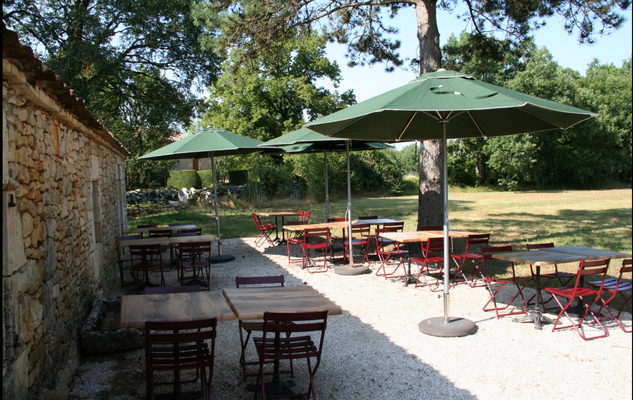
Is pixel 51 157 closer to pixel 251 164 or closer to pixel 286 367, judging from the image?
pixel 286 367

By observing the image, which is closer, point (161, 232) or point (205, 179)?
point (161, 232)

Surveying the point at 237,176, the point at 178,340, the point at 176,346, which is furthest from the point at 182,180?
the point at 178,340

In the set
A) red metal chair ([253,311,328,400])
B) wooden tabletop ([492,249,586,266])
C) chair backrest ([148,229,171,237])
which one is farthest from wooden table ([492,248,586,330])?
chair backrest ([148,229,171,237])

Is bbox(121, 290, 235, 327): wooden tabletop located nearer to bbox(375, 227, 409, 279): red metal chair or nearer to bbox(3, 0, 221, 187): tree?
bbox(375, 227, 409, 279): red metal chair

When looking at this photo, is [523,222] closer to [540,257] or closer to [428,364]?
[540,257]

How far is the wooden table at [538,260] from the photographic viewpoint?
5027 mm

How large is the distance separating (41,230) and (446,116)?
13.4 feet

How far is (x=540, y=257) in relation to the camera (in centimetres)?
530

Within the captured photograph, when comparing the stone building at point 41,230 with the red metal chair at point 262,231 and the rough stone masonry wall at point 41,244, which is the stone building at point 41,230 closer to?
the rough stone masonry wall at point 41,244

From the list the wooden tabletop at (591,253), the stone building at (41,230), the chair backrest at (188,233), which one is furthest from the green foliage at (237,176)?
the wooden tabletop at (591,253)

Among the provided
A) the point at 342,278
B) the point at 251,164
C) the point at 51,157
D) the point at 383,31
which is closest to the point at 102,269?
the point at 51,157

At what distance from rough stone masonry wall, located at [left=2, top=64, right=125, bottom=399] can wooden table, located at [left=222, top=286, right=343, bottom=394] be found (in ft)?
4.29

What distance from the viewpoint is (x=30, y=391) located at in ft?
9.72

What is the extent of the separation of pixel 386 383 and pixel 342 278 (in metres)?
3.95
